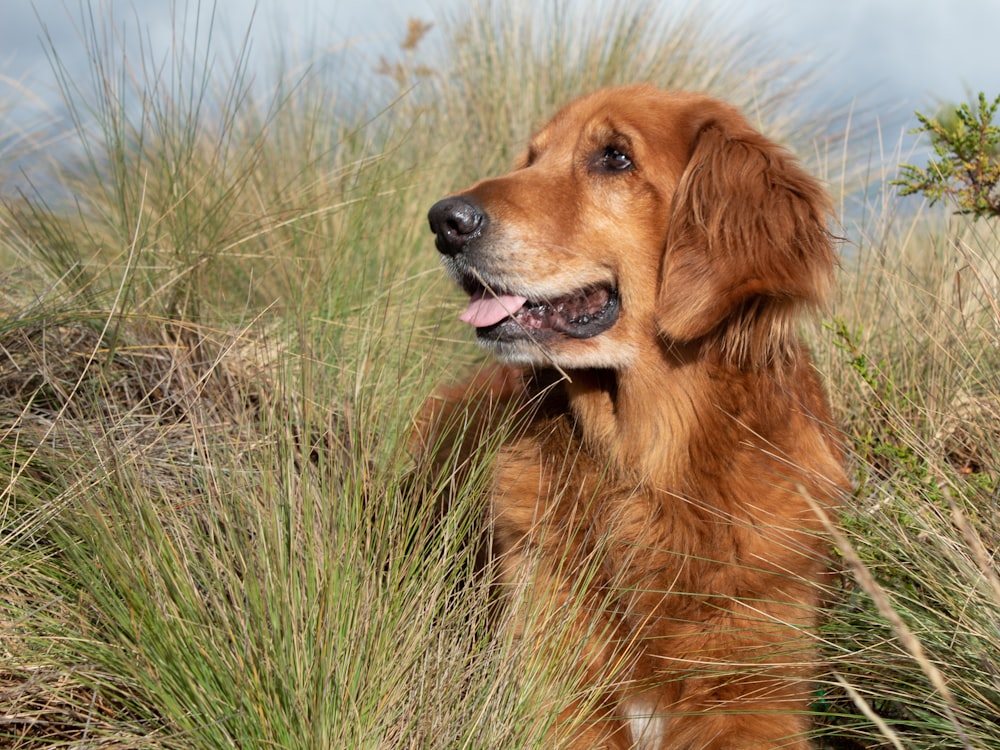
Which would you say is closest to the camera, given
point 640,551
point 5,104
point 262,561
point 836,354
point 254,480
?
point 262,561

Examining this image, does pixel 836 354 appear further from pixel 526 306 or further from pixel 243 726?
pixel 243 726

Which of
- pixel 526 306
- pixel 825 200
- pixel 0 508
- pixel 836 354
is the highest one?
pixel 825 200

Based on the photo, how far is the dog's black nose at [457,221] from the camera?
2.42m

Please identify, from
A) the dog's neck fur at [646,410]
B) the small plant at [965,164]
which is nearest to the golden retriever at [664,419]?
the dog's neck fur at [646,410]

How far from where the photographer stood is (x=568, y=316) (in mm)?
2467

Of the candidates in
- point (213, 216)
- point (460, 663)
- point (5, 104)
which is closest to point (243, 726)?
point (460, 663)

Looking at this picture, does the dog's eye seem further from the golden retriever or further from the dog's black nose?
the dog's black nose

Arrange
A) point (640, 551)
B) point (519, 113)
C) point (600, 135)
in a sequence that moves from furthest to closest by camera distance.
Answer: point (519, 113)
point (600, 135)
point (640, 551)

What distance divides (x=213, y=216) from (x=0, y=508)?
5.75 ft

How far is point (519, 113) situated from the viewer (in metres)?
7.10

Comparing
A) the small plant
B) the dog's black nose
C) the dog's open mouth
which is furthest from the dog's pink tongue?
the small plant

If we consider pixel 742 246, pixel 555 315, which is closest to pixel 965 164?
pixel 742 246

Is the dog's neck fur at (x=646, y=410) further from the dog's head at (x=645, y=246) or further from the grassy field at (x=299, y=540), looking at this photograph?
the grassy field at (x=299, y=540)

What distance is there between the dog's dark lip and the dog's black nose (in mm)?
229
